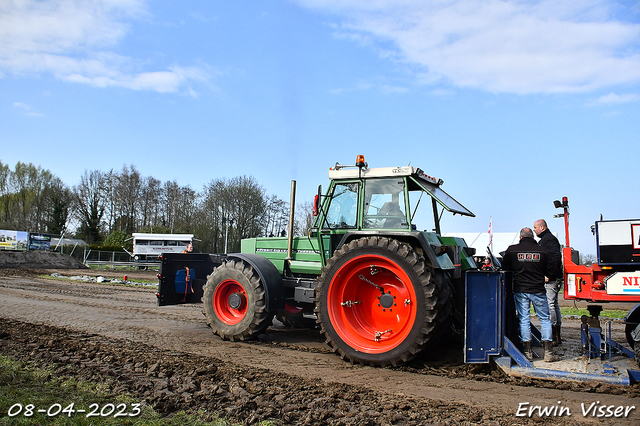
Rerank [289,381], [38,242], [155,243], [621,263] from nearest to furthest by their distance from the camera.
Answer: [289,381], [621,263], [38,242], [155,243]

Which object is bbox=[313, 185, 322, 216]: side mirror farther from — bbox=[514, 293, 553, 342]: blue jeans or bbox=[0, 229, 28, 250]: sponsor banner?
bbox=[0, 229, 28, 250]: sponsor banner

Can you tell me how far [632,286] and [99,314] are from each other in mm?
9097

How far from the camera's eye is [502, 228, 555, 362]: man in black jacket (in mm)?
5189

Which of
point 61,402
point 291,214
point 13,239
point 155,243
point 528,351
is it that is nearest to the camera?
point 61,402

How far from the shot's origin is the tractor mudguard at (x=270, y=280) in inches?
249

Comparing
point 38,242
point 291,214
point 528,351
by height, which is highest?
point 291,214

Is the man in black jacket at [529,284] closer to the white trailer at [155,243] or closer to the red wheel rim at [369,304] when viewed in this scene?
the red wheel rim at [369,304]

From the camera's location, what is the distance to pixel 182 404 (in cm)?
379

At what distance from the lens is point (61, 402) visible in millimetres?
3654

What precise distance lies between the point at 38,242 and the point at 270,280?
1458 inches

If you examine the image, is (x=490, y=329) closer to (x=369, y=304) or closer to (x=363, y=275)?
(x=369, y=304)

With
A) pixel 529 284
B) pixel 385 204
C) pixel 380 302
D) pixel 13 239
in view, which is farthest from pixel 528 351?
pixel 13 239

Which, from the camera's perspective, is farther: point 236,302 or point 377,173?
point 236,302

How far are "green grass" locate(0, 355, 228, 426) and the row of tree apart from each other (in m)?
37.8
